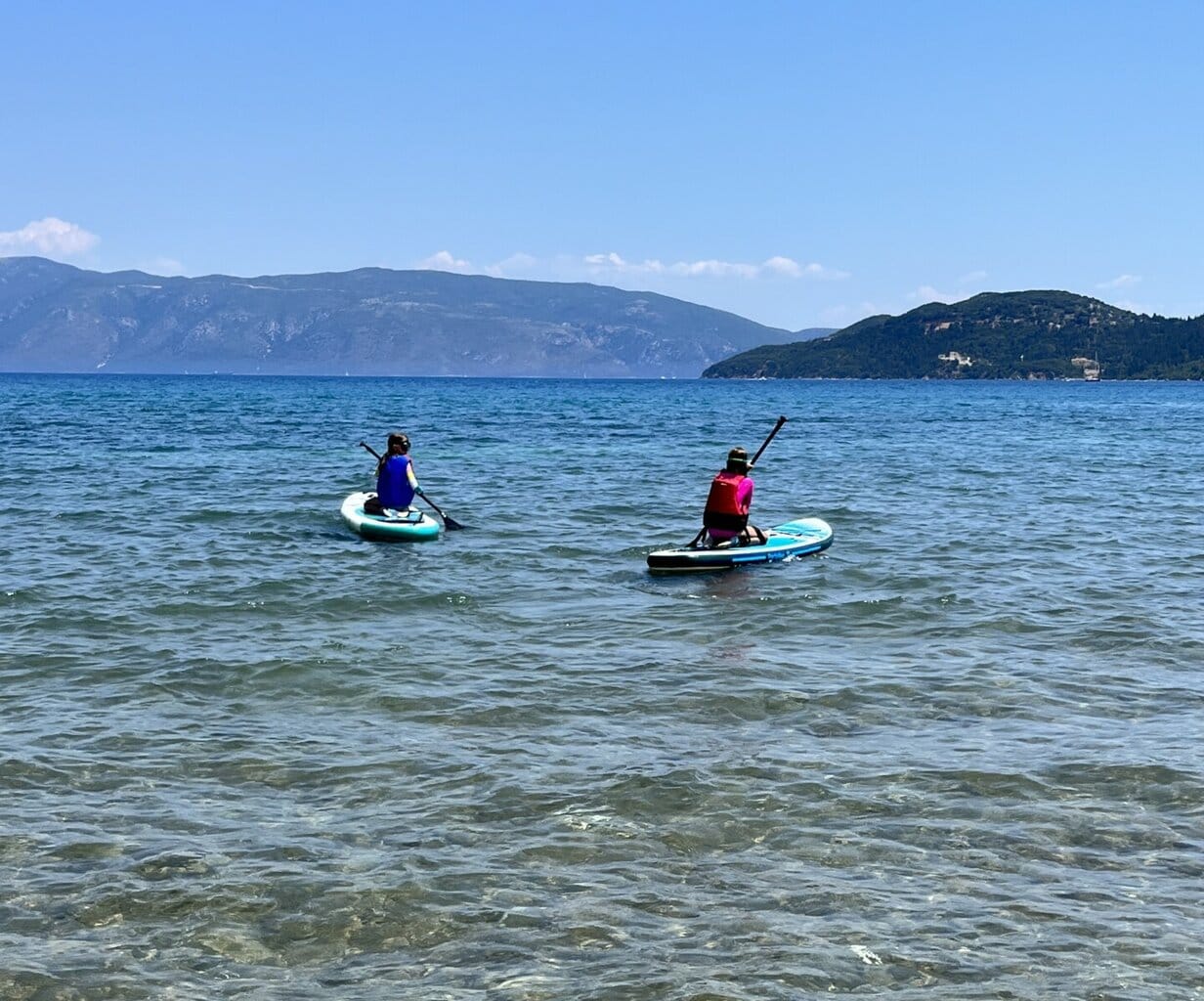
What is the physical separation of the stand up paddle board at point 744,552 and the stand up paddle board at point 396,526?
15.4 ft

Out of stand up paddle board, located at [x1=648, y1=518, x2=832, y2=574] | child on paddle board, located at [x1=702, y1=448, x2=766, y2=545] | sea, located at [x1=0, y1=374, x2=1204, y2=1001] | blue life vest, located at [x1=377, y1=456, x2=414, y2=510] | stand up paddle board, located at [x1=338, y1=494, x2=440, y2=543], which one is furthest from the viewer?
blue life vest, located at [x1=377, y1=456, x2=414, y2=510]

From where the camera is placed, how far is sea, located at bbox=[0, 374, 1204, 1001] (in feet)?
22.1

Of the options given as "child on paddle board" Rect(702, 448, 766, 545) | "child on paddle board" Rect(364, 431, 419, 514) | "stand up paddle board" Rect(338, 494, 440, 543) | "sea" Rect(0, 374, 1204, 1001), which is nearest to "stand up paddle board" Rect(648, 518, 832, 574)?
"child on paddle board" Rect(702, 448, 766, 545)

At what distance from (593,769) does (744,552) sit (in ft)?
32.6

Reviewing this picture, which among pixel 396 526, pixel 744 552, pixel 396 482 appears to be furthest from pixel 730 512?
pixel 396 482

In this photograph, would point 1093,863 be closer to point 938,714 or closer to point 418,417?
point 938,714

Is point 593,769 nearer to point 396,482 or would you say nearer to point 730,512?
point 730,512

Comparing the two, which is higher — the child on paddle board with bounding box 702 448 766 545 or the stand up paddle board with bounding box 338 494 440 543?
the child on paddle board with bounding box 702 448 766 545

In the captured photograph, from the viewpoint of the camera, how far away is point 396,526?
72.6ft

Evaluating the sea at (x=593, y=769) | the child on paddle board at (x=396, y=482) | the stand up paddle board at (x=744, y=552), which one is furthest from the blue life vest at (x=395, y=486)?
the stand up paddle board at (x=744, y=552)

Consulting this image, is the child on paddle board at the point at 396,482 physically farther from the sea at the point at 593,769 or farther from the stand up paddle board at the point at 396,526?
the sea at the point at 593,769

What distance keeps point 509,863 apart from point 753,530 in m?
12.4

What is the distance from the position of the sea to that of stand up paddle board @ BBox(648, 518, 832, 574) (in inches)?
18.4

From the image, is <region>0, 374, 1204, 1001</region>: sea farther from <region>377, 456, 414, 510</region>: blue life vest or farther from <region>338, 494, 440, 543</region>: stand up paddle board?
<region>377, 456, 414, 510</region>: blue life vest
